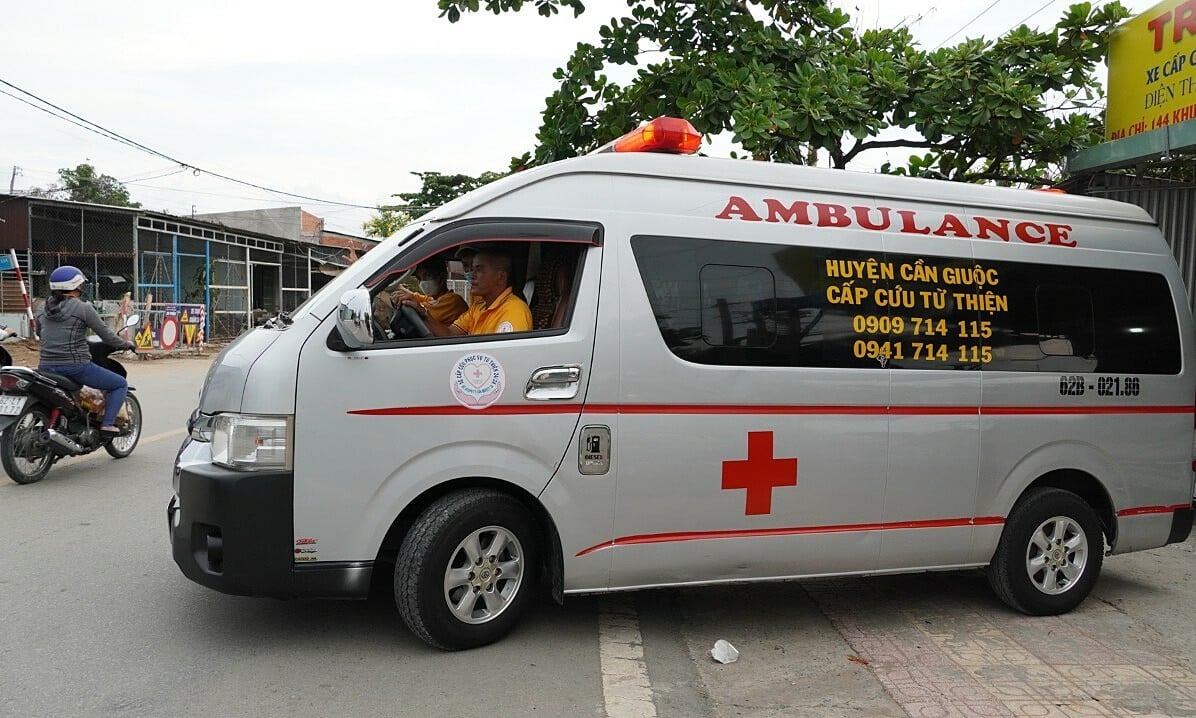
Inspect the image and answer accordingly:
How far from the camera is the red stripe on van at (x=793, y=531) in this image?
14.4 feet

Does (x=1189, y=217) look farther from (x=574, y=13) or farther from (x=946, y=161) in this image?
(x=574, y=13)

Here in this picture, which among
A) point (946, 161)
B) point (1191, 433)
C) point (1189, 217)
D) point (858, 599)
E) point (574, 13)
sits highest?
point (574, 13)

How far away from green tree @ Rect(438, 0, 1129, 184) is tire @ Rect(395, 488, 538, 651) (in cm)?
479

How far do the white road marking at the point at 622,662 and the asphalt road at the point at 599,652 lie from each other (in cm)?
1

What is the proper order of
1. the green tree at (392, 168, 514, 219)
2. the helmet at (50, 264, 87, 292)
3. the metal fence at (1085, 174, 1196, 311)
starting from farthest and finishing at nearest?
the green tree at (392, 168, 514, 219) < the metal fence at (1085, 174, 1196, 311) < the helmet at (50, 264, 87, 292)

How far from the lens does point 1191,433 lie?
5609 millimetres

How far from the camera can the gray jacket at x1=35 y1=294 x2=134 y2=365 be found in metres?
7.99

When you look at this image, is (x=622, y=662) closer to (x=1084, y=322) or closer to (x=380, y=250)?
(x=380, y=250)

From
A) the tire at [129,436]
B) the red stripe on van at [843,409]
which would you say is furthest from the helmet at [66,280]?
the red stripe on van at [843,409]

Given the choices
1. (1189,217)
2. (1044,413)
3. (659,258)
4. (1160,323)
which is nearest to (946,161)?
(1189,217)

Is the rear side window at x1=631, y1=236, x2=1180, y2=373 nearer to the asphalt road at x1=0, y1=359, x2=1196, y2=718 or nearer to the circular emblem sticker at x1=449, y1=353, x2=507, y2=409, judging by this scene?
the circular emblem sticker at x1=449, y1=353, x2=507, y2=409

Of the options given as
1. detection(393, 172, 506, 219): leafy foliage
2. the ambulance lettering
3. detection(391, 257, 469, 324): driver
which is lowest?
detection(391, 257, 469, 324): driver

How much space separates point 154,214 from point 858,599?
24.2m

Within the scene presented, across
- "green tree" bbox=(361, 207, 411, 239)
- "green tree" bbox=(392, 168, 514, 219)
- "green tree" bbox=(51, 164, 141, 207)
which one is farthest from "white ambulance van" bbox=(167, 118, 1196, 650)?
"green tree" bbox=(51, 164, 141, 207)
